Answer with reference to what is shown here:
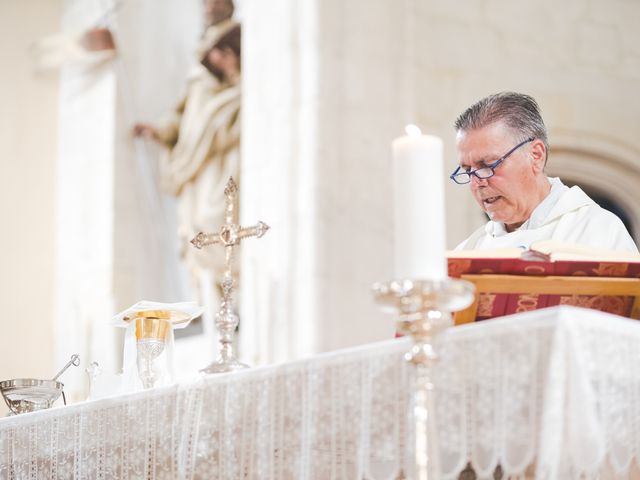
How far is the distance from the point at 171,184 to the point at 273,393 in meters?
6.41

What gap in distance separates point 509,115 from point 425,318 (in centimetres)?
176

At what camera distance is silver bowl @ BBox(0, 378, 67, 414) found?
3062mm

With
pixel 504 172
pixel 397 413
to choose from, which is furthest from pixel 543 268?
pixel 504 172

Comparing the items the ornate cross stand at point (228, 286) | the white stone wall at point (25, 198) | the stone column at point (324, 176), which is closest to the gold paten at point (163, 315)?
the ornate cross stand at point (228, 286)

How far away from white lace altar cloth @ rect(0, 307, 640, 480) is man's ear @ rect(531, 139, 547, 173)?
4.94ft

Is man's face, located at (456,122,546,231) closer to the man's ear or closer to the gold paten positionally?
the man's ear

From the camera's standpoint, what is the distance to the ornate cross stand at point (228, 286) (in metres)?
2.75

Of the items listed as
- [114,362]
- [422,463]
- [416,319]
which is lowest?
[114,362]

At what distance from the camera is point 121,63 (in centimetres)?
900

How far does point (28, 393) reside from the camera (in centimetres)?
307

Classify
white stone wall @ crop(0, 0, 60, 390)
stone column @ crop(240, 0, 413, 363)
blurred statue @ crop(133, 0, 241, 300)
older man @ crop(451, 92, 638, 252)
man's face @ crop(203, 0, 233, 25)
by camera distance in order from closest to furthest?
older man @ crop(451, 92, 638, 252)
stone column @ crop(240, 0, 413, 363)
blurred statue @ crop(133, 0, 241, 300)
man's face @ crop(203, 0, 233, 25)
white stone wall @ crop(0, 0, 60, 390)

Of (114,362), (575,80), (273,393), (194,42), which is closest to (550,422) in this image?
(273,393)

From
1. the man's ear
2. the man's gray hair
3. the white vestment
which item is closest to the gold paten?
the white vestment

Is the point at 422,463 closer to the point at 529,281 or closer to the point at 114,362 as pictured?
the point at 529,281
